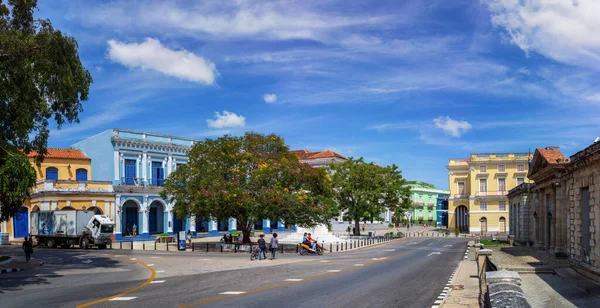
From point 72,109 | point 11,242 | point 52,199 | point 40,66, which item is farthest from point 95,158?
point 40,66

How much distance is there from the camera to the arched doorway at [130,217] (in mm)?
54469

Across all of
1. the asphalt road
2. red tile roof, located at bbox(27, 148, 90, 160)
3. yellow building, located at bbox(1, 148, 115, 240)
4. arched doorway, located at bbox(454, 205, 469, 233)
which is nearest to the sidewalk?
the asphalt road

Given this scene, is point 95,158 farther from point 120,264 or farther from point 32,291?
point 32,291

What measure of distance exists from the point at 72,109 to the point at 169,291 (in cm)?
1113

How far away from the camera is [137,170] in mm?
54406

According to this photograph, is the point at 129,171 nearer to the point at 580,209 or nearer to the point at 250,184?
the point at 250,184

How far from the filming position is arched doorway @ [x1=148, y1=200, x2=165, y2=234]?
57.6 metres

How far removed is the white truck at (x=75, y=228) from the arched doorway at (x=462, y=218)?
54603mm

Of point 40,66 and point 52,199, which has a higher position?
point 40,66

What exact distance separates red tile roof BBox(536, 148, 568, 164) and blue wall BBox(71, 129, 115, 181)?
39.1 metres

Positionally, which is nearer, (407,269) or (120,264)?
(407,269)

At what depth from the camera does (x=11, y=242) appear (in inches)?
1925

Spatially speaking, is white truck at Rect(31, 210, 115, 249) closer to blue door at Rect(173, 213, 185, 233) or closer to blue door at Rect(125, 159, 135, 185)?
blue door at Rect(125, 159, 135, 185)

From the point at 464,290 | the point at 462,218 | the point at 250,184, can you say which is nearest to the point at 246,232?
the point at 250,184
